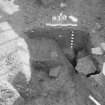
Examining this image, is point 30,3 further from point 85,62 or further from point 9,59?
point 85,62

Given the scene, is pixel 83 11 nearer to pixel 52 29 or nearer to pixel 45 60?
pixel 52 29

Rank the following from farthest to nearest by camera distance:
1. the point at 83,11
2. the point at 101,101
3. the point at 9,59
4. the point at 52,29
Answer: the point at 83,11
the point at 52,29
the point at 9,59
the point at 101,101

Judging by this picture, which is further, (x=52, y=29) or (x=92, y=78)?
(x=52, y=29)

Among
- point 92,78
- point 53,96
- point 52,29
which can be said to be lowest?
point 53,96

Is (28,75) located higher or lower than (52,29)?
lower

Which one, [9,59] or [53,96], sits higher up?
[9,59]

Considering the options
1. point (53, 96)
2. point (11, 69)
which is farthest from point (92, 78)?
point (11, 69)

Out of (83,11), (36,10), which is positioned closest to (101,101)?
(83,11)

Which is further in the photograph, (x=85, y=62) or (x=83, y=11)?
(x=83, y=11)

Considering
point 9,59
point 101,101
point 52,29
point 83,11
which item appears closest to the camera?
point 101,101
